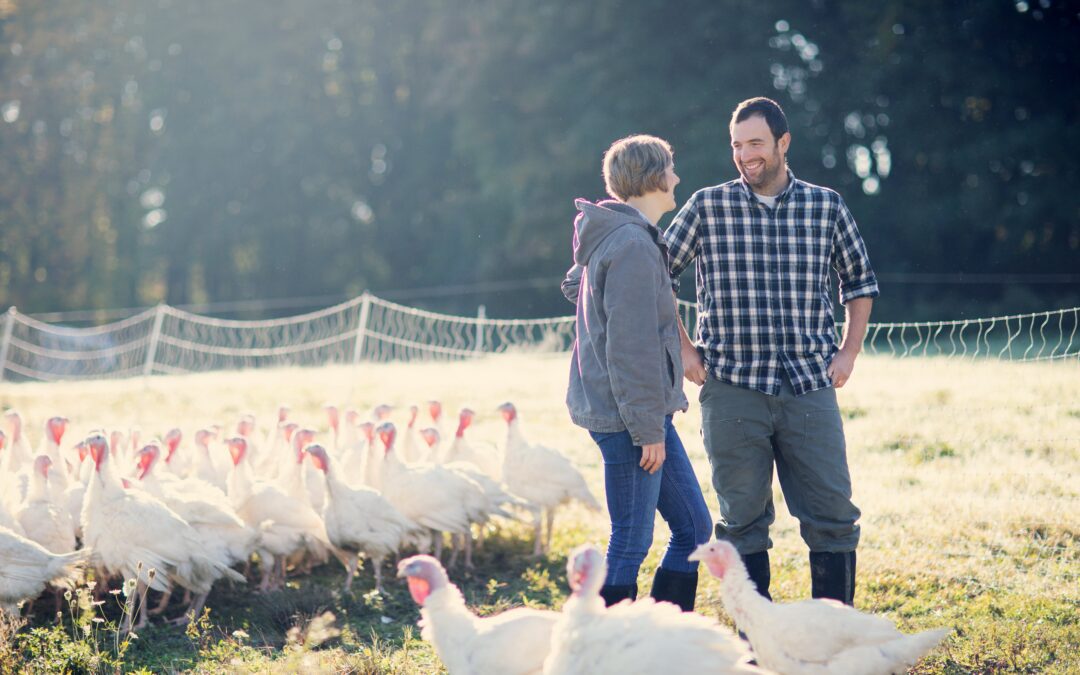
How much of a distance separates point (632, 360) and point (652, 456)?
1.13 ft

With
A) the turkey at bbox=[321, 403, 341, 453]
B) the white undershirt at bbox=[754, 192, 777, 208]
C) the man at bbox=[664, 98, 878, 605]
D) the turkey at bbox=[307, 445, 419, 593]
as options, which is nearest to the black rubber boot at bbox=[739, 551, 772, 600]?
the man at bbox=[664, 98, 878, 605]

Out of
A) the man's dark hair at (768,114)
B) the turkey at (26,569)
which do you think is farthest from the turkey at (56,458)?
the man's dark hair at (768,114)

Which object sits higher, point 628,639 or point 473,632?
point 628,639

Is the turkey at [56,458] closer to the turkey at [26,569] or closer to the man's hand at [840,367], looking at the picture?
the turkey at [26,569]

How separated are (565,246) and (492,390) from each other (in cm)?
1496

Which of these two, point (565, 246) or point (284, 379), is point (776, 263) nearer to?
point (284, 379)

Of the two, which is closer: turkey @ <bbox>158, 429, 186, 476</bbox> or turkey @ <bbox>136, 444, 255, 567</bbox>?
turkey @ <bbox>136, 444, 255, 567</bbox>

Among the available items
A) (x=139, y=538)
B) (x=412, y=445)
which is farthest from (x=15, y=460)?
(x=412, y=445)

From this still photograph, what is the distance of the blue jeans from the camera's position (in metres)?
3.60

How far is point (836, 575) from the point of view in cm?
406

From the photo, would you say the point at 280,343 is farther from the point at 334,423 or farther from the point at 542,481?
the point at 542,481

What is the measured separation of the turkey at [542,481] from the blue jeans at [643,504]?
303cm

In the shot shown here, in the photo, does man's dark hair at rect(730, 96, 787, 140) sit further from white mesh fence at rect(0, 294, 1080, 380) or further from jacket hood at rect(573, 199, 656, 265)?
white mesh fence at rect(0, 294, 1080, 380)

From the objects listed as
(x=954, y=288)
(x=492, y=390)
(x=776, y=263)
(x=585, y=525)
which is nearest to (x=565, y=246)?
(x=954, y=288)
